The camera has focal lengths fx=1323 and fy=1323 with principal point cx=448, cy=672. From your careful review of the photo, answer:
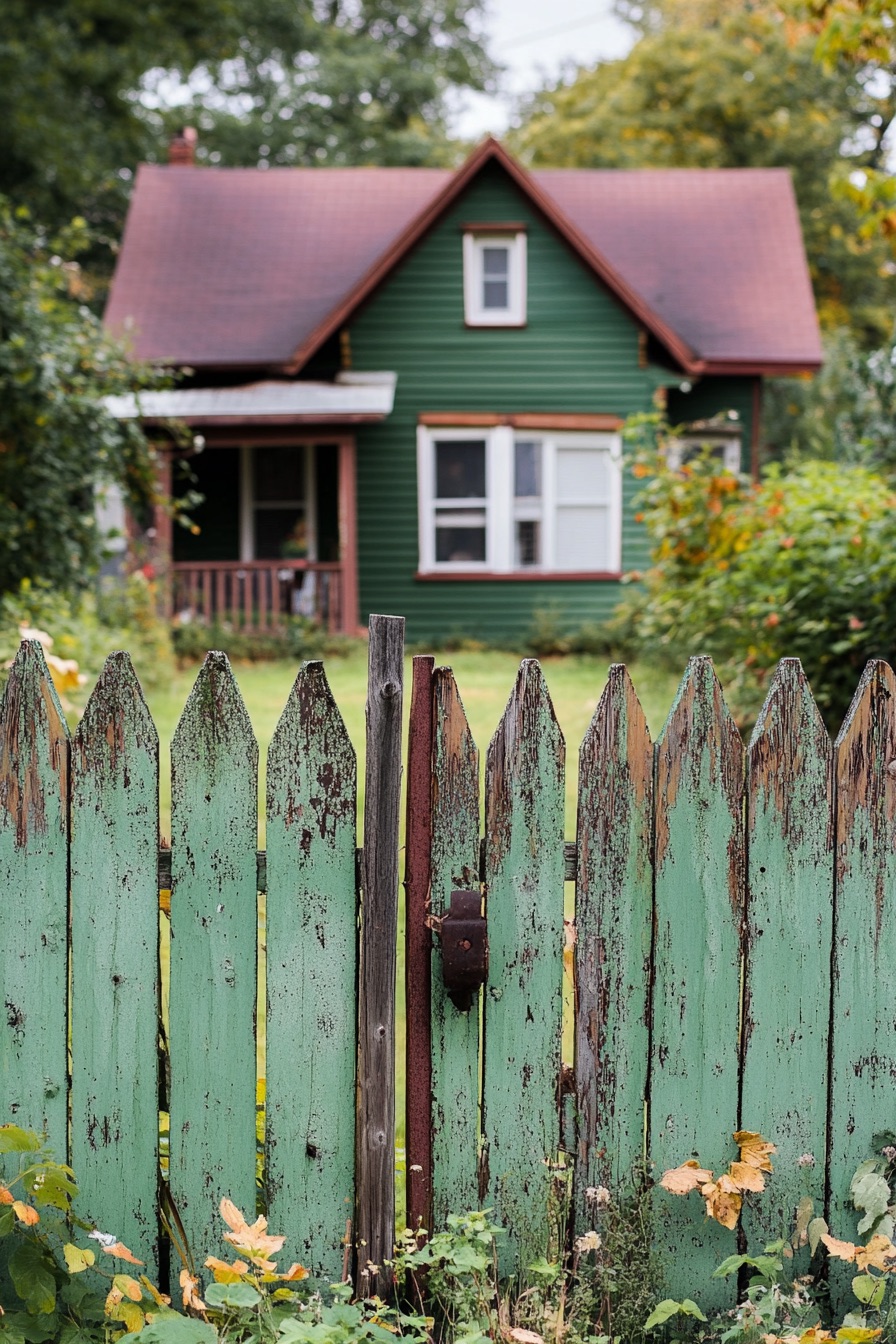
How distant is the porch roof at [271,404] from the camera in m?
14.9

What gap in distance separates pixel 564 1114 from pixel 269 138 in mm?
32834

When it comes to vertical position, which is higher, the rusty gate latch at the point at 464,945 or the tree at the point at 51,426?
the tree at the point at 51,426

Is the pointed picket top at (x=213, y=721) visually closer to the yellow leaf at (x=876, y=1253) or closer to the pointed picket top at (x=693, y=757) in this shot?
the pointed picket top at (x=693, y=757)

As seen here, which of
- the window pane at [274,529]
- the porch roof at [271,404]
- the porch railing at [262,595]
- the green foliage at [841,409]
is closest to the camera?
the green foliage at [841,409]

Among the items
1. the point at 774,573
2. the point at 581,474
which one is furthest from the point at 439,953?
the point at 581,474

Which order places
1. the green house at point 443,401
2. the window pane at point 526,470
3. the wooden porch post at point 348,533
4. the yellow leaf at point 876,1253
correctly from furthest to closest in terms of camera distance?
the window pane at point 526,470
the green house at point 443,401
the wooden porch post at point 348,533
the yellow leaf at point 876,1253

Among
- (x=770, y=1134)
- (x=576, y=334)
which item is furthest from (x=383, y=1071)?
(x=576, y=334)

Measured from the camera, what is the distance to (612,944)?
2.55 metres

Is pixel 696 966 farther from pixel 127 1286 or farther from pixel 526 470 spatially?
pixel 526 470

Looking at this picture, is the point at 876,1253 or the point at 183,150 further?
the point at 183,150

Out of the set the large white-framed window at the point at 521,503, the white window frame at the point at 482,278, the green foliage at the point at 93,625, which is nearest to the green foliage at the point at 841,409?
the large white-framed window at the point at 521,503

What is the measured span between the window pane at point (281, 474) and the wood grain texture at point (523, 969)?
1554 cm

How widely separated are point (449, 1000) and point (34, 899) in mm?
804

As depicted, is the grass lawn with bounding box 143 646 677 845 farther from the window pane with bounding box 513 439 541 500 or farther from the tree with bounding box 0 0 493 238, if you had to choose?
the tree with bounding box 0 0 493 238
